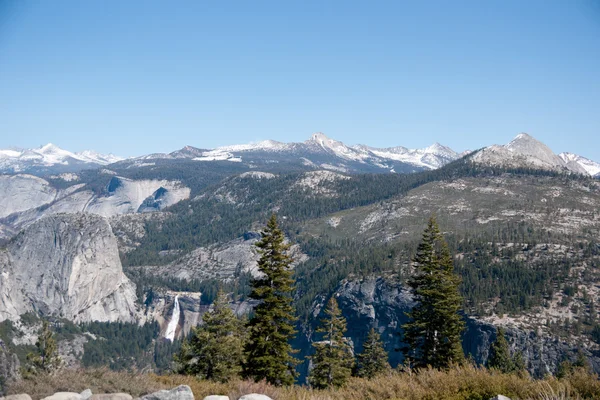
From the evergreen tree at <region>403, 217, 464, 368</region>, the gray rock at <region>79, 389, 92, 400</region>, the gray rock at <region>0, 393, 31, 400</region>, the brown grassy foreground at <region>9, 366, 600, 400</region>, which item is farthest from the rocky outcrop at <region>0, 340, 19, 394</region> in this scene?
the evergreen tree at <region>403, 217, 464, 368</region>

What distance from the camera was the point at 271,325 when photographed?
31.1m

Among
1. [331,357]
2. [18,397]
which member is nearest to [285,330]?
[331,357]

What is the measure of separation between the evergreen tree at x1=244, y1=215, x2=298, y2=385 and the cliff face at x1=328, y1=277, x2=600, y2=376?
65.0 meters

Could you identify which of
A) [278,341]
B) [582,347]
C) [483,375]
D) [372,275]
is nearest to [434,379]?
[483,375]

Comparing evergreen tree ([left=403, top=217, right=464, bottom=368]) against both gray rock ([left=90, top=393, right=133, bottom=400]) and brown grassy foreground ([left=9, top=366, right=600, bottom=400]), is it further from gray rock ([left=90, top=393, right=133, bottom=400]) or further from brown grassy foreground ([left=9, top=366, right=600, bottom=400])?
gray rock ([left=90, top=393, right=133, bottom=400])

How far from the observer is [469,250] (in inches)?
6137

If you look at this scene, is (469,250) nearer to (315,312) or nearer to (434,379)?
(315,312)

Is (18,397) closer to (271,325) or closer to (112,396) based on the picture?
(112,396)

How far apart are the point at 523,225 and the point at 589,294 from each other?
290 ft

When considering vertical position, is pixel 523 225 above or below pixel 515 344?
above

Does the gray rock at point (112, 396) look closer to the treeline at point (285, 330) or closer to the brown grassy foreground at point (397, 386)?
the brown grassy foreground at point (397, 386)

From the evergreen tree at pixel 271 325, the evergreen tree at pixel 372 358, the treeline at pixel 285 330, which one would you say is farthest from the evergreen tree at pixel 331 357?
the evergreen tree at pixel 271 325

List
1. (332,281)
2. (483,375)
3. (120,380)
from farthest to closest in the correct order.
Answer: (332,281) < (120,380) < (483,375)

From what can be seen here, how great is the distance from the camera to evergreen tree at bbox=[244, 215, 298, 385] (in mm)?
30234
